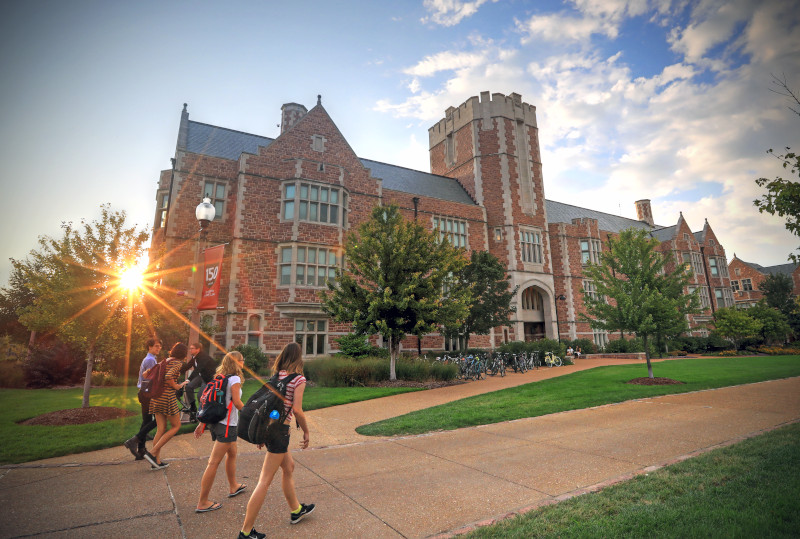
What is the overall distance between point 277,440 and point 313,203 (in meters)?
17.8

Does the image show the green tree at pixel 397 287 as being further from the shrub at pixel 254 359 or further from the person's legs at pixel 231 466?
the person's legs at pixel 231 466

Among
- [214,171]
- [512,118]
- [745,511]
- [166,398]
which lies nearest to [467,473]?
[745,511]

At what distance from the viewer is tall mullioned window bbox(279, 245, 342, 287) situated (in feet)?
62.7

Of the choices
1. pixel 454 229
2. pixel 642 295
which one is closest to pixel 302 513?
pixel 642 295

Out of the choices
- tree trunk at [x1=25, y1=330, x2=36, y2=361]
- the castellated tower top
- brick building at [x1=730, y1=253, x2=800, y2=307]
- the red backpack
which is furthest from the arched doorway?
brick building at [x1=730, y1=253, x2=800, y2=307]

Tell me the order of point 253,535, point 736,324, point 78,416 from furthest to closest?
point 736,324
point 78,416
point 253,535

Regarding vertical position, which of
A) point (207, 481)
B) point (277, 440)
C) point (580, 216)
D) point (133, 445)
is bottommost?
point (133, 445)

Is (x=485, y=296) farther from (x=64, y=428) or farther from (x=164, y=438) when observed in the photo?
(x=64, y=428)

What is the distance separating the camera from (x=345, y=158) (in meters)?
22.1

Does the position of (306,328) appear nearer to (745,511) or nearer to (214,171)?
(214,171)

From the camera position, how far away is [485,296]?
2062 cm

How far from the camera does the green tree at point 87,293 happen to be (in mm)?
9602

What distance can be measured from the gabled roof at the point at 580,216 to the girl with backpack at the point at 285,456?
3542 cm

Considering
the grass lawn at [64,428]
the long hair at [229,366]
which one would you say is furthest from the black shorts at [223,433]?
the grass lawn at [64,428]
